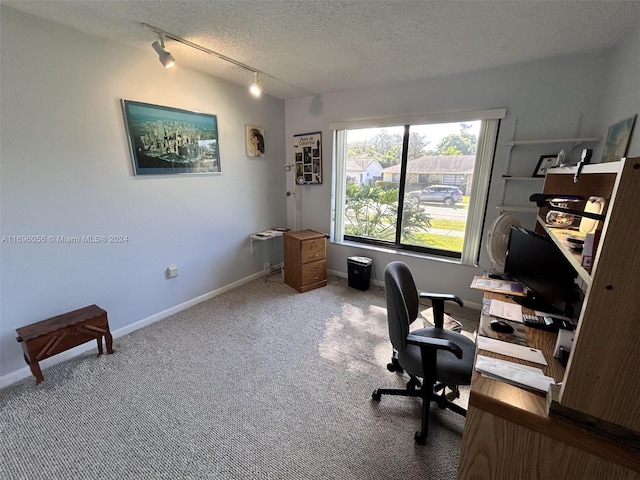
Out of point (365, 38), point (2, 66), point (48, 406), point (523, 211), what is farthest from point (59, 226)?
point (523, 211)

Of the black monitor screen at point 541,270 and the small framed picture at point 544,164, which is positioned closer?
the black monitor screen at point 541,270

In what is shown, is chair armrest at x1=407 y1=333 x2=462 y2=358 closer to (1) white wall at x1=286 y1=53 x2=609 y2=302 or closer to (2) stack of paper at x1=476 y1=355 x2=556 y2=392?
(2) stack of paper at x1=476 y1=355 x2=556 y2=392

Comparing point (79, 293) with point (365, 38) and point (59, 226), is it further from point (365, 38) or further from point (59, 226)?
point (365, 38)

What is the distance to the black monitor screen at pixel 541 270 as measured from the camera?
1461 millimetres

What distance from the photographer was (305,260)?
3496 millimetres

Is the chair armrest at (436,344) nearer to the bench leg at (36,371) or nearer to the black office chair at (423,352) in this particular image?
the black office chair at (423,352)

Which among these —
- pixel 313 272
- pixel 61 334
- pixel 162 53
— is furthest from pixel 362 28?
pixel 61 334

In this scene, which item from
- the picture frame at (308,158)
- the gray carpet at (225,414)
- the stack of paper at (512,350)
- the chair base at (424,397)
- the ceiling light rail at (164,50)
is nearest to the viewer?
the stack of paper at (512,350)

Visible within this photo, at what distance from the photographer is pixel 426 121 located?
117 inches

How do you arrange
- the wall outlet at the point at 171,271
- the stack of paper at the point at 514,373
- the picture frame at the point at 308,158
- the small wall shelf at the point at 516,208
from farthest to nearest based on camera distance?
the picture frame at the point at 308,158, the wall outlet at the point at 171,271, the small wall shelf at the point at 516,208, the stack of paper at the point at 514,373

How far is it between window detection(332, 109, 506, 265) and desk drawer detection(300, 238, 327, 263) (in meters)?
0.42

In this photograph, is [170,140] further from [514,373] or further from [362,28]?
[514,373]

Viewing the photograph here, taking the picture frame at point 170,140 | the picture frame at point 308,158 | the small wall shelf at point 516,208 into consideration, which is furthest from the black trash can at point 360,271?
the picture frame at point 170,140

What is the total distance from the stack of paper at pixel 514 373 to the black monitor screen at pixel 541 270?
627 millimetres
